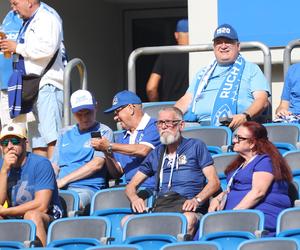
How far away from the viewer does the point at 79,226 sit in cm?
857

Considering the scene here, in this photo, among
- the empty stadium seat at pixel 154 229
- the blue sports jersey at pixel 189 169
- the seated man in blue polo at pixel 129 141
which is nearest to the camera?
the empty stadium seat at pixel 154 229

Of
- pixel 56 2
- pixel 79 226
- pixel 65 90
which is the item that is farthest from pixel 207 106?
pixel 56 2

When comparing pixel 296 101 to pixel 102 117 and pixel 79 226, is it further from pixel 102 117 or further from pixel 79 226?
pixel 102 117

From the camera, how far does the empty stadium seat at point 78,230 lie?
8.48 m

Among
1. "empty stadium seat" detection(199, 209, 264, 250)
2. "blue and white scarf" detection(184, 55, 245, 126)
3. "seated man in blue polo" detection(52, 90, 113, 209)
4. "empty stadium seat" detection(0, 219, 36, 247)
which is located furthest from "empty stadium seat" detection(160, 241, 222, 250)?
"blue and white scarf" detection(184, 55, 245, 126)

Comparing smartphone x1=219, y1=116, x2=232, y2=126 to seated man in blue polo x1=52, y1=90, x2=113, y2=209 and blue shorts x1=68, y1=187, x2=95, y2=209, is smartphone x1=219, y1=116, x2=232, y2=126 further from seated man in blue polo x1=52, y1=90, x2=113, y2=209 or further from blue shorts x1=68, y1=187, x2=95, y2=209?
blue shorts x1=68, y1=187, x2=95, y2=209

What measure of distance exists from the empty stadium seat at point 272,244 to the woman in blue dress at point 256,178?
0.91m

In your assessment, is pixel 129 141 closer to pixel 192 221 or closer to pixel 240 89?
pixel 240 89

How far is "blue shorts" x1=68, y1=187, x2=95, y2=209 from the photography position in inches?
376

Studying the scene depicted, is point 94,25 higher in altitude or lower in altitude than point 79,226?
higher

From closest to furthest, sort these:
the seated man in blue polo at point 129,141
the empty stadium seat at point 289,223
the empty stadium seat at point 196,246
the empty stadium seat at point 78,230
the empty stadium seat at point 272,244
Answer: the empty stadium seat at point 272,244, the empty stadium seat at point 196,246, the empty stadium seat at point 289,223, the empty stadium seat at point 78,230, the seated man in blue polo at point 129,141

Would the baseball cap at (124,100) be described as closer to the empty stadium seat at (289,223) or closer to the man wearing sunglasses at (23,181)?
the man wearing sunglasses at (23,181)

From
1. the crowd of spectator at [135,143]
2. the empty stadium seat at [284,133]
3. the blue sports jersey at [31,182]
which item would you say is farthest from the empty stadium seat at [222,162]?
the blue sports jersey at [31,182]

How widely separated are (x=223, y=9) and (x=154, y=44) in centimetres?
358
